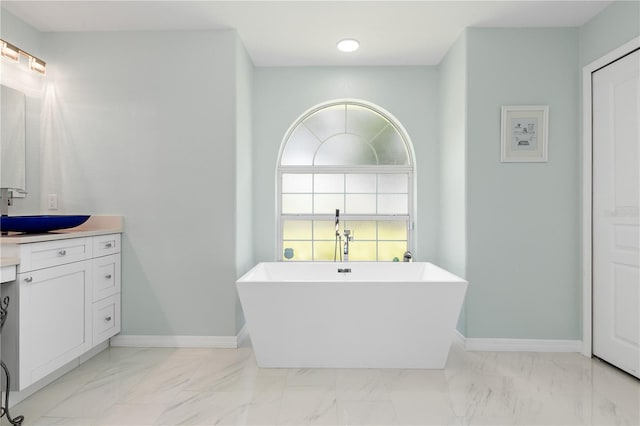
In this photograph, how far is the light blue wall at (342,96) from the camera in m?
3.86

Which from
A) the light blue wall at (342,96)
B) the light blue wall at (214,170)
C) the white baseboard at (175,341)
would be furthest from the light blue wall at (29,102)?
the light blue wall at (342,96)

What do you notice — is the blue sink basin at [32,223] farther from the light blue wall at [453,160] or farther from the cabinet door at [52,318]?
the light blue wall at [453,160]

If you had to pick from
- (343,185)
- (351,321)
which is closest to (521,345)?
(351,321)

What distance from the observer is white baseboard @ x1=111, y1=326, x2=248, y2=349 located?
3143mm

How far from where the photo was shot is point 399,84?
12.7 ft

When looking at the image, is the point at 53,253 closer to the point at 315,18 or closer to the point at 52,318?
the point at 52,318

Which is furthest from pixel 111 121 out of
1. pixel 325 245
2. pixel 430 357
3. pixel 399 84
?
pixel 430 357

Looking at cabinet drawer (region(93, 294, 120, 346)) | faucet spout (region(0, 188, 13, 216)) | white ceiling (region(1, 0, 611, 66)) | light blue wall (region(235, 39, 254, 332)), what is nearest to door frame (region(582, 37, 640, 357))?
white ceiling (region(1, 0, 611, 66))

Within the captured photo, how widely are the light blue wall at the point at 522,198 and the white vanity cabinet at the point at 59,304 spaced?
109 inches

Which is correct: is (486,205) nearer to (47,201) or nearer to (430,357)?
(430,357)

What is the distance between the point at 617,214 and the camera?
2.71 meters

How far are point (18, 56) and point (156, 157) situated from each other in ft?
3.70

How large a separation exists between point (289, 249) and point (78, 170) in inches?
77.4

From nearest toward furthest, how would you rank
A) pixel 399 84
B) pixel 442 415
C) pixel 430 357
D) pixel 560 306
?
1. pixel 442 415
2. pixel 430 357
3. pixel 560 306
4. pixel 399 84
